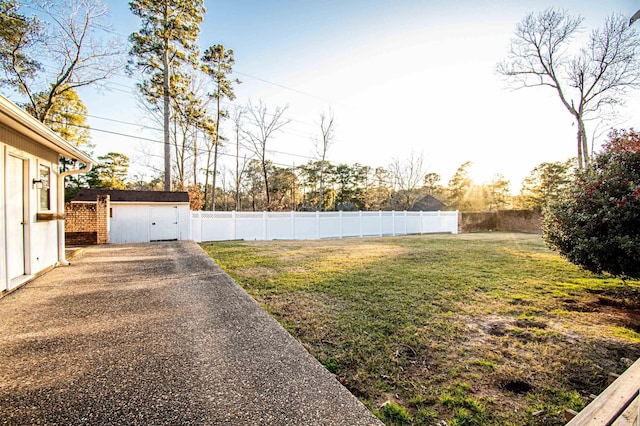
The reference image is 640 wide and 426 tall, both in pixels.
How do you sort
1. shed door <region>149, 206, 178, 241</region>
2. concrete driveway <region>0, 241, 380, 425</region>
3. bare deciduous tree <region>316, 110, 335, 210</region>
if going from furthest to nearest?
bare deciduous tree <region>316, 110, 335, 210</region>
shed door <region>149, 206, 178, 241</region>
concrete driveway <region>0, 241, 380, 425</region>

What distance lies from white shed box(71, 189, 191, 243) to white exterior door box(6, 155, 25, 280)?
26.2 feet

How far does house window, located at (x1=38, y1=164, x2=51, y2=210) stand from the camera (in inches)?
200

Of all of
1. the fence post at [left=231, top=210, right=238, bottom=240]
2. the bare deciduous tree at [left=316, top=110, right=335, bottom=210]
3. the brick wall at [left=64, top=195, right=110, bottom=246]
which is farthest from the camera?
the bare deciduous tree at [left=316, top=110, right=335, bottom=210]

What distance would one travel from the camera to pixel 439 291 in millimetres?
4438

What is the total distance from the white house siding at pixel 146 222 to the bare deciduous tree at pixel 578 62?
17.8m

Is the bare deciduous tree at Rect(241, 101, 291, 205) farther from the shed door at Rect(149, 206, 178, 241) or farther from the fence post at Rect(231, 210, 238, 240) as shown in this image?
the shed door at Rect(149, 206, 178, 241)

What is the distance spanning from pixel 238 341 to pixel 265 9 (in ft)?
36.6

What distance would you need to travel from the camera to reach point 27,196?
14.7 feet

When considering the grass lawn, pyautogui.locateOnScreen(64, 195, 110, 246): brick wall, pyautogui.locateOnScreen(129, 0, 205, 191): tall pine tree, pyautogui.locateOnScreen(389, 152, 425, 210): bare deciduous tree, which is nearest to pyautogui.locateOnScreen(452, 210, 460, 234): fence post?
pyautogui.locateOnScreen(389, 152, 425, 210): bare deciduous tree

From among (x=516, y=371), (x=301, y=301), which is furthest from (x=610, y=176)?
(x=301, y=301)

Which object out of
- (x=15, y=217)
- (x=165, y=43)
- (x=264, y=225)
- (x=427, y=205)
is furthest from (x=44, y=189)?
(x=427, y=205)

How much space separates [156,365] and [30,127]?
157 inches

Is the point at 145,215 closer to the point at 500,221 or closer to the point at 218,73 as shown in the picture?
the point at 218,73

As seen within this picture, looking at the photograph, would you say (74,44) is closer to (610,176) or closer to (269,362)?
(269,362)
